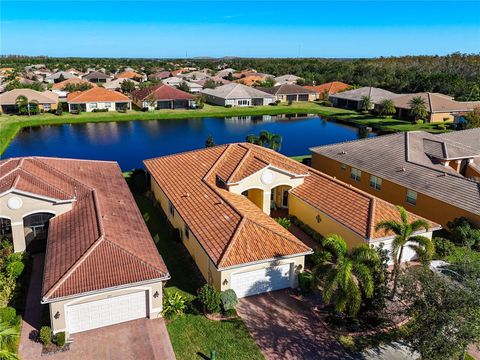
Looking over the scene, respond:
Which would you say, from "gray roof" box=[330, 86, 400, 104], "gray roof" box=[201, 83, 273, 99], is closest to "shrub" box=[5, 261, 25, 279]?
"gray roof" box=[201, 83, 273, 99]

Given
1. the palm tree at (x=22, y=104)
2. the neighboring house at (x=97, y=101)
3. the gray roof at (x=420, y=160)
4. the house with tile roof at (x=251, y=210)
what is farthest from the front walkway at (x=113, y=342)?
the neighboring house at (x=97, y=101)

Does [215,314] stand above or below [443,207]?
below

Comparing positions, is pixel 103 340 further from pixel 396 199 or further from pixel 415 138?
pixel 415 138

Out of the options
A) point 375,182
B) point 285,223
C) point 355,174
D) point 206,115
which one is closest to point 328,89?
point 206,115

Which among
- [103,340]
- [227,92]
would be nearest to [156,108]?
[227,92]

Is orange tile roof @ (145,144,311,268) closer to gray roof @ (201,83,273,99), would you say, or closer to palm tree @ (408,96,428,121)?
palm tree @ (408,96,428,121)

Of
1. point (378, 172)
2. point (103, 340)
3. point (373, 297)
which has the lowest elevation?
point (103, 340)

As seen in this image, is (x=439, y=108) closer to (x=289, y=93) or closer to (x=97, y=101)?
(x=289, y=93)
